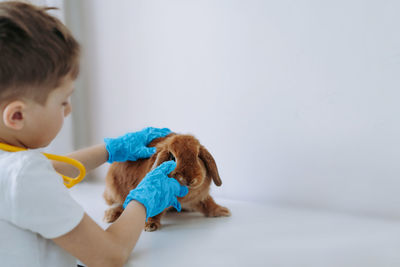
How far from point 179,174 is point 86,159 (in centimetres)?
29

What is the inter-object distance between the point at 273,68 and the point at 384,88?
1.08ft

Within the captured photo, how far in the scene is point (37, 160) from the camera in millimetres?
579

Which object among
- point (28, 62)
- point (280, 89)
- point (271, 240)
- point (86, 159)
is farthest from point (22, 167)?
point (280, 89)

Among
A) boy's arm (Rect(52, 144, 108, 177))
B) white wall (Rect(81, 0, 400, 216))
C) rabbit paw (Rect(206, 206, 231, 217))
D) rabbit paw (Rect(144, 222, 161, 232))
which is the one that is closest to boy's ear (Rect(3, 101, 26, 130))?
boy's arm (Rect(52, 144, 108, 177))

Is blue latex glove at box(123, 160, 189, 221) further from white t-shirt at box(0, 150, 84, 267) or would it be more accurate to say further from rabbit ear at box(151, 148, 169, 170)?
white t-shirt at box(0, 150, 84, 267)

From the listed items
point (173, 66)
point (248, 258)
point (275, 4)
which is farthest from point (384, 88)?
point (173, 66)

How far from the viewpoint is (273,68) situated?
1.12 meters

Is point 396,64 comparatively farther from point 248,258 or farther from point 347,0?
point 248,258

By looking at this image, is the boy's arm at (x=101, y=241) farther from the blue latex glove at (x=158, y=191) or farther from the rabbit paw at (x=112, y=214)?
the rabbit paw at (x=112, y=214)

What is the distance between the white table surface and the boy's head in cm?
38

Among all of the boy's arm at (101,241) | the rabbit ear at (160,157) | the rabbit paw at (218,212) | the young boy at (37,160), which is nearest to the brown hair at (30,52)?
the young boy at (37,160)

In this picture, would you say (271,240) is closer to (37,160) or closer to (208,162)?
(208,162)

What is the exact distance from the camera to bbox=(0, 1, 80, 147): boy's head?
1.84 feet

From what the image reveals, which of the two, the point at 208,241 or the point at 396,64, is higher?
the point at 396,64
